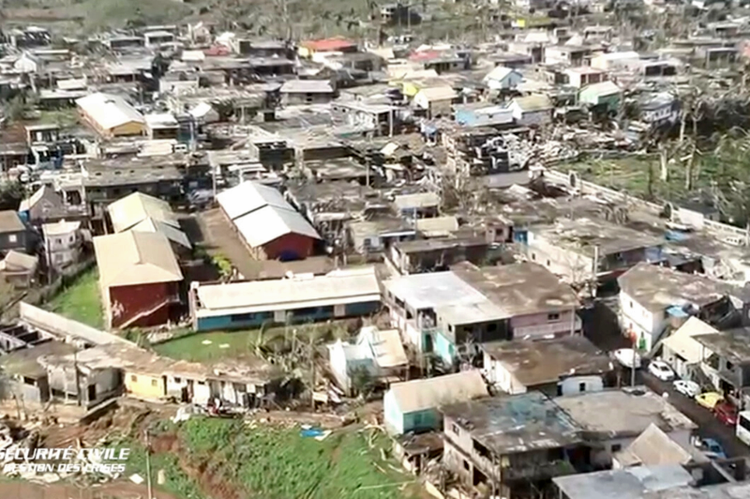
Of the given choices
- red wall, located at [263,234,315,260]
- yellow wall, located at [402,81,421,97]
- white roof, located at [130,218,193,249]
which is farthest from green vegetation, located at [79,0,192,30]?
red wall, located at [263,234,315,260]

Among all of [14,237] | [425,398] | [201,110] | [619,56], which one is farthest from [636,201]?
[619,56]

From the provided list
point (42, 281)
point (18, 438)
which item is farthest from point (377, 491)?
point (42, 281)

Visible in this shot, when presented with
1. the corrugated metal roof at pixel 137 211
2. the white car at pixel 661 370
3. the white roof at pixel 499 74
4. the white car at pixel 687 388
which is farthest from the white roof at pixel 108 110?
the white car at pixel 687 388

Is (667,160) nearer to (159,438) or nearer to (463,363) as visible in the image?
(463,363)

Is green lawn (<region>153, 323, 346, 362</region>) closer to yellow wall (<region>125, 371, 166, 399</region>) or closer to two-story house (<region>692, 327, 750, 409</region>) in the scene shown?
yellow wall (<region>125, 371, 166, 399</region>)

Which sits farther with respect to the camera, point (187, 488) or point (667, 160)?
point (667, 160)

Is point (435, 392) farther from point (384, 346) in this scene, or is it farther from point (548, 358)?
point (384, 346)
